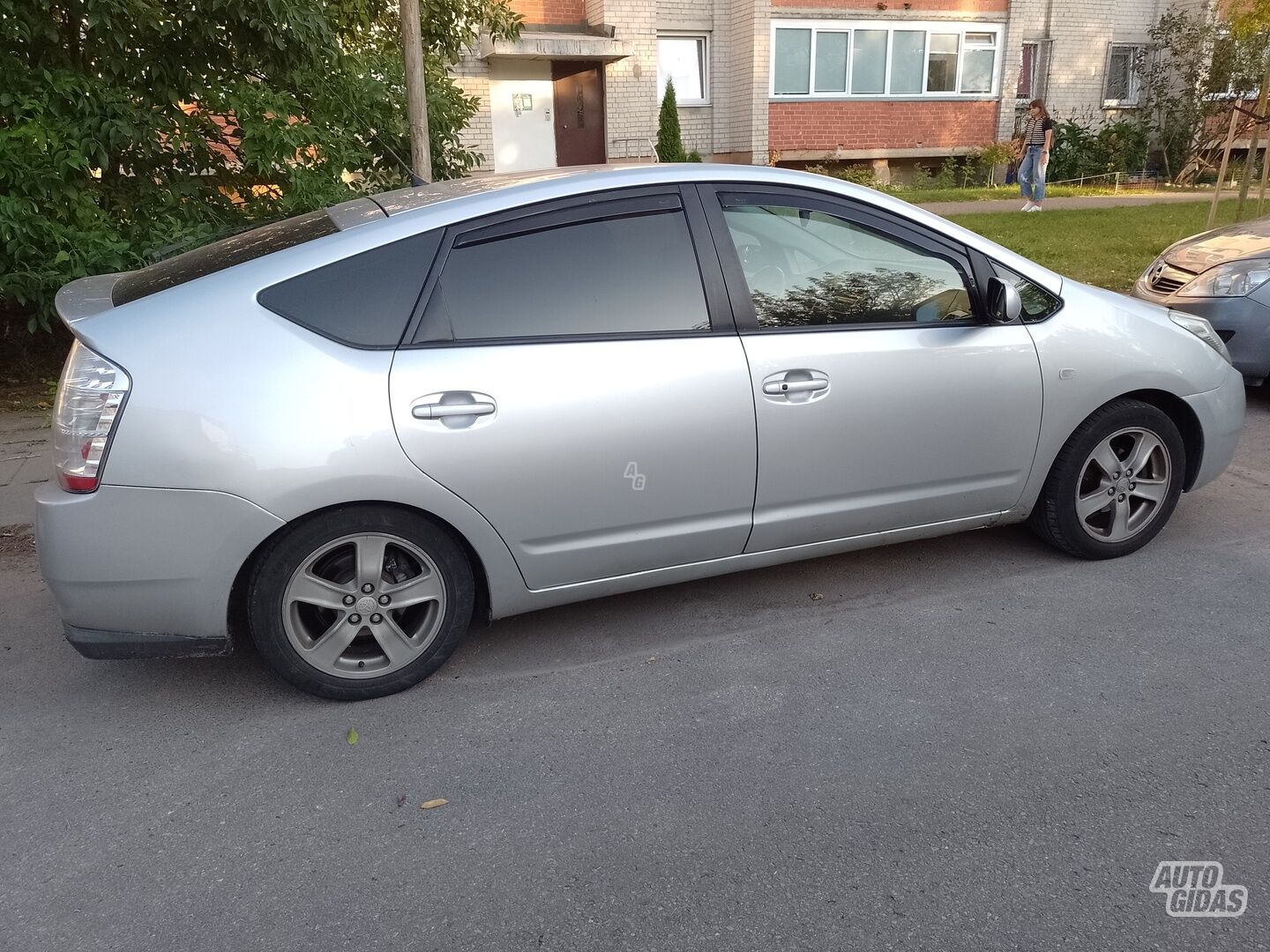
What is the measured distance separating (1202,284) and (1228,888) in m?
5.40

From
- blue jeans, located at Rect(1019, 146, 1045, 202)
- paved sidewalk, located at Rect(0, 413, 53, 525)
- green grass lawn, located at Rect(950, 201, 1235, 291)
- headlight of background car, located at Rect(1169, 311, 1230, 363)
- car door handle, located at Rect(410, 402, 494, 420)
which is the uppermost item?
car door handle, located at Rect(410, 402, 494, 420)

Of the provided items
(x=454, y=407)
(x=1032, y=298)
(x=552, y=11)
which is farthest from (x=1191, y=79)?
(x=454, y=407)

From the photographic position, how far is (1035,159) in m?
16.2

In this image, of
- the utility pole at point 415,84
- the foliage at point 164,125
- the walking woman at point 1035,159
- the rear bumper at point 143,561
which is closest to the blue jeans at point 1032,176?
the walking woman at point 1035,159

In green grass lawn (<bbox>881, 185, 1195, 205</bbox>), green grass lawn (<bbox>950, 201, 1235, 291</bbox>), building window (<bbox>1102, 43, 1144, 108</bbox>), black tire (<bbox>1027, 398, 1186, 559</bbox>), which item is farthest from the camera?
building window (<bbox>1102, 43, 1144, 108</bbox>)

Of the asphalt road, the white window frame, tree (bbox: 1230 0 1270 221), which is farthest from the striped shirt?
the asphalt road

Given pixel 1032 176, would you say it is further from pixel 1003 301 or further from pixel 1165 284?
pixel 1003 301

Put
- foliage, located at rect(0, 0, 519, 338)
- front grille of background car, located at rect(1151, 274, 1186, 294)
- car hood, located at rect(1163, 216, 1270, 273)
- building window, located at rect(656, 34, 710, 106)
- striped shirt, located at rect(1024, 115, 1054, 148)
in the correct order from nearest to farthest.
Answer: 1. foliage, located at rect(0, 0, 519, 338)
2. car hood, located at rect(1163, 216, 1270, 273)
3. front grille of background car, located at rect(1151, 274, 1186, 294)
4. striped shirt, located at rect(1024, 115, 1054, 148)
5. building window, located at rect(656, 34, 710, 106)

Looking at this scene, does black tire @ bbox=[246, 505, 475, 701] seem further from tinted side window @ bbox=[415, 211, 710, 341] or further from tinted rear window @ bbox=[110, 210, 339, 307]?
tinted rear window @ bbox=[110, 210, 339, 307]

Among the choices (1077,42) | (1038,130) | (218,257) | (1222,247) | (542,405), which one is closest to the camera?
(542,405)

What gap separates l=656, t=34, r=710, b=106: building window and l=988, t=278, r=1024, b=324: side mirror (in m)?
17.5

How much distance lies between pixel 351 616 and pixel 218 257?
1.35 metres

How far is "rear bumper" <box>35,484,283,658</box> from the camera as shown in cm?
297

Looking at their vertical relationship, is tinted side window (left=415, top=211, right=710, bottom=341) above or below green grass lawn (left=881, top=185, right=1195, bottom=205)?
above
